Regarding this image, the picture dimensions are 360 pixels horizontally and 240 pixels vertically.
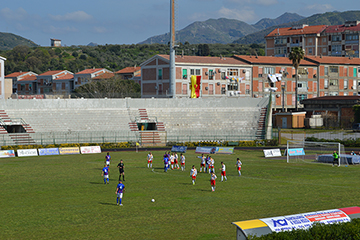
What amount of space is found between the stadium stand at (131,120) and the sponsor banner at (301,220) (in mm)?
50321

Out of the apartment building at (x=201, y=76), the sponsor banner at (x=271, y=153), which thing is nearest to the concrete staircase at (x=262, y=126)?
the sponsor banner at (x=271, y=153)

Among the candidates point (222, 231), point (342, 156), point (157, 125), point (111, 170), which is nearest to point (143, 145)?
point (157, 125)

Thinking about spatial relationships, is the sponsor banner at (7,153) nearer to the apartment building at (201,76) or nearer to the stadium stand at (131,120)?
A: the stadium stand at (131,120)

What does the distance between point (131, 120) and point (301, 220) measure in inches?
2253

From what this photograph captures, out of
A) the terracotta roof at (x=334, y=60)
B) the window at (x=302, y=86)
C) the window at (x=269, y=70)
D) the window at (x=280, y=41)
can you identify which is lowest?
the window at (x=302, y=86)

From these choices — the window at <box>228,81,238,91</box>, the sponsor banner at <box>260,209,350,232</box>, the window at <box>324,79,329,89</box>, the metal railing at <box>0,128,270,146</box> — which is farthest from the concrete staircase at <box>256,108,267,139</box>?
the sponsor banner at <box>260,209,350,232</box>

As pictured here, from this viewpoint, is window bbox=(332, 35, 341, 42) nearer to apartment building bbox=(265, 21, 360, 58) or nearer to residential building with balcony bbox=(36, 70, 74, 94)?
apartment building bbox=(265, 21, 360, 58)

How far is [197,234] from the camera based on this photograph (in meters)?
18.9

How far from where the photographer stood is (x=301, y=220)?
1529 cm

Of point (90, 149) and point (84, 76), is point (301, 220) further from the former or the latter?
point (84, 76)

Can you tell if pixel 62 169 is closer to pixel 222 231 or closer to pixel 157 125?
pixel 222 231

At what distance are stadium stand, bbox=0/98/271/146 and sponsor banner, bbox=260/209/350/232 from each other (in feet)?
165

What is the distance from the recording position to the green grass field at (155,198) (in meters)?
19.8

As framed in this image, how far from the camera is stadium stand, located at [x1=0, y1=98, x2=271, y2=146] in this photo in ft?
208
